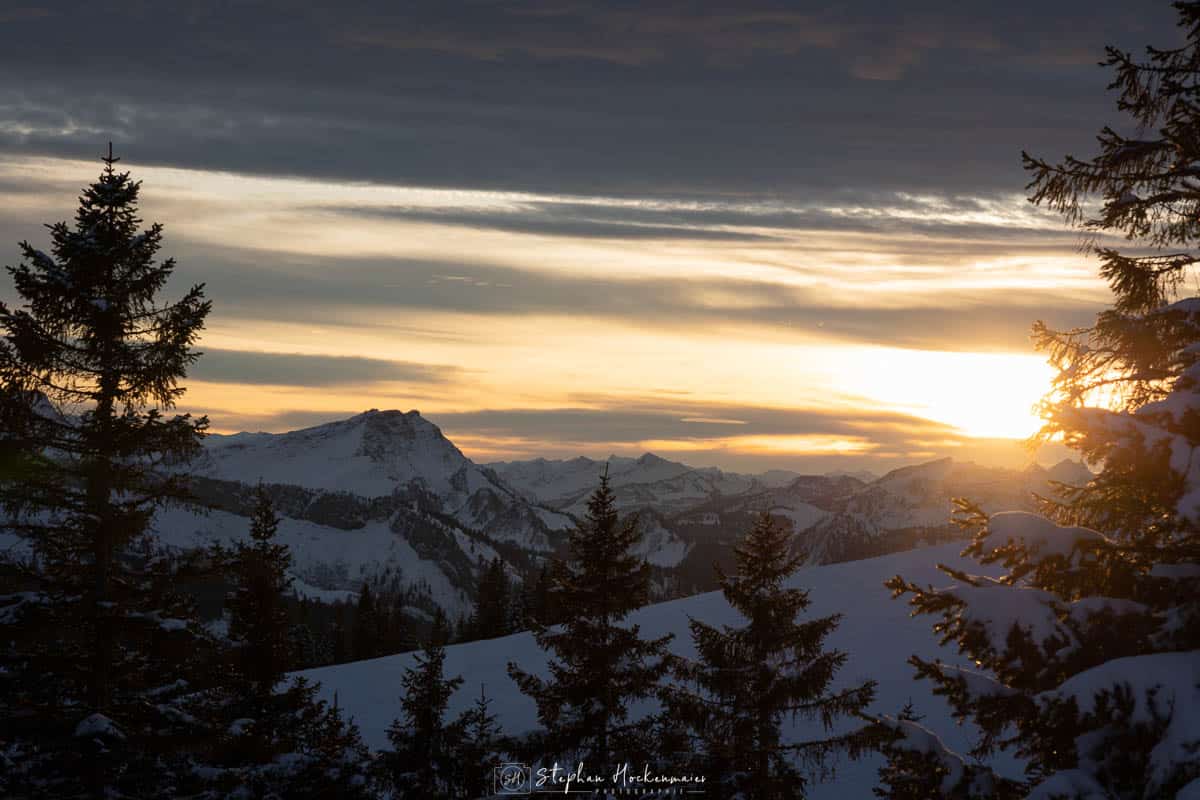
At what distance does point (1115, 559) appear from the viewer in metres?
8.30

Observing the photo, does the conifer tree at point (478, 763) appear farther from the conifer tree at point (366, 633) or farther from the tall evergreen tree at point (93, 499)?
the conifer tree at point (366, 633)

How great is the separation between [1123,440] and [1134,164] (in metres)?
3.20

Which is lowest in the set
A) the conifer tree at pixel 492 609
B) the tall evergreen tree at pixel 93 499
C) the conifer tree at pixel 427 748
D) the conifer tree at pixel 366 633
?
the conifer tree at pixel 366 633

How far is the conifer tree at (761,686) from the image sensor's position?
17.8 metres

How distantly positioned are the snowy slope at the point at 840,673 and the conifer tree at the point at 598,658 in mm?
16451

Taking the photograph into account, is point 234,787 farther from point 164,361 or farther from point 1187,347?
point 1187,347

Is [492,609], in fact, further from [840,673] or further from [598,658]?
[598,658]

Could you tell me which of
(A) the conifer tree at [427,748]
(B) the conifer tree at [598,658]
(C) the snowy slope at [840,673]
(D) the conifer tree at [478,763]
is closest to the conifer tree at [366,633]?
(C) the snowy slope at [840,673]

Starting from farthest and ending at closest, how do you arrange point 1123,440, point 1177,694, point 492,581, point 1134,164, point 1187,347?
A: point 492,581
point 1134,164
point 1187,347
point 1123,440
point 1177,694

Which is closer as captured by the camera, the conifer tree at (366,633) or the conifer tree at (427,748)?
the conifer tree at (427,748)

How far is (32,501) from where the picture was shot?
14.3m

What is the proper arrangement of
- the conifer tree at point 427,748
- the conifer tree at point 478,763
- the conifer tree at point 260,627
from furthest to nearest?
the conifer tree at point 427,748
the conifer tree at point 260,627
the conifer tree at point 478,763

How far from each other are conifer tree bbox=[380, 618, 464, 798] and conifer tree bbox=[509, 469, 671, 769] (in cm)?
425

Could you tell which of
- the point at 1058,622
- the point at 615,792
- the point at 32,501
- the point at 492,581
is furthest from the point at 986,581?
the point at 492,581
